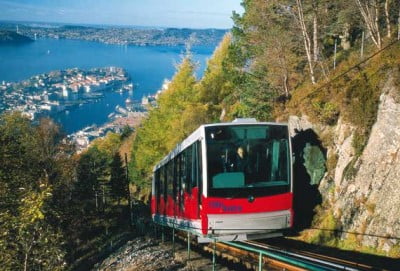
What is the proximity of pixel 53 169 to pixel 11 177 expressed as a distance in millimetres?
21117

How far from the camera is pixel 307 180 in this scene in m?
15.3

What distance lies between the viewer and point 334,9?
2369 cm

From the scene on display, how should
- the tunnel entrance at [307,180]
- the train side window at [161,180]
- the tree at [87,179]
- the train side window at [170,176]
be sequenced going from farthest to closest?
the tree at [87,179]
the train side window at [161,180]
the train side window at [170,176]
the tunnel entrance at [307,180]

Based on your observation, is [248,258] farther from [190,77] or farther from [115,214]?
[115,214]

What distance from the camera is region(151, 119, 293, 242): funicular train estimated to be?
458 inches

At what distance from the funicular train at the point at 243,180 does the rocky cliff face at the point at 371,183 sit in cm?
218

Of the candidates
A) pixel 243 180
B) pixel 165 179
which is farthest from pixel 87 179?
pixel 243 180

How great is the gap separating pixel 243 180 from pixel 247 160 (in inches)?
20.8

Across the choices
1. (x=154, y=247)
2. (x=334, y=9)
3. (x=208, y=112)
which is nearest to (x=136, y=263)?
(x=154, y=247)

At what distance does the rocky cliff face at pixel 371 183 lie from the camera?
1158 cm

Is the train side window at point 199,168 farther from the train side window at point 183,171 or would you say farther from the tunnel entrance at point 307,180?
the tunnel entrance at point 307,180

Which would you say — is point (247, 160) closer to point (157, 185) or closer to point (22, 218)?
point (22, 218)

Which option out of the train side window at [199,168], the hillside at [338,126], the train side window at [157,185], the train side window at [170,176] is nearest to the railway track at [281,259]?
the hillside at [338,126]

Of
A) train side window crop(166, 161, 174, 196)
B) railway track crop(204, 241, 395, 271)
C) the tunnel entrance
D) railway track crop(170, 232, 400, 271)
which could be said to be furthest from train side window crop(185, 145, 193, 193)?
the tunnel entrance
